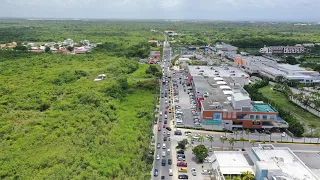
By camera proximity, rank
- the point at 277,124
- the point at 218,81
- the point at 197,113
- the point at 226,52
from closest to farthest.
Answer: the point at 277,124 → the point at 197,113 → the point at 218,81 → the point at 226,52

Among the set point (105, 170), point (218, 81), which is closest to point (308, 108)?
point (218, 81)

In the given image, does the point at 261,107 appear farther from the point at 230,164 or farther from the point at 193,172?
the point at 193,172

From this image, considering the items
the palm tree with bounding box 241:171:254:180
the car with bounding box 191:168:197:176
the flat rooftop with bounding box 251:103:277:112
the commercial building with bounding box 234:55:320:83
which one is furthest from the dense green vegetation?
the car with bounding box 191:168:197:176

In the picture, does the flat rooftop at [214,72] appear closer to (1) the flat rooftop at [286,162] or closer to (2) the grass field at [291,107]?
(2) the grass field at [291,107]

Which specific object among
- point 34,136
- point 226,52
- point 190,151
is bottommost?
point 190,151

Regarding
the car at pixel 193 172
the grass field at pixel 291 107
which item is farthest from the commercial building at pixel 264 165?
the grass field at pixel 291 107

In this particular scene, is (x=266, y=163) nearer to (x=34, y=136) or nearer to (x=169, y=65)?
(x=34, y=136)

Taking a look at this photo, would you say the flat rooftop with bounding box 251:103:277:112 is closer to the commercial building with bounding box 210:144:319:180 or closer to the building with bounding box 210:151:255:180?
the commercial building with bounding box 210:144:319:180

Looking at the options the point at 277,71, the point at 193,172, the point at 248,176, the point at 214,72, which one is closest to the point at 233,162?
the point at 248,176
